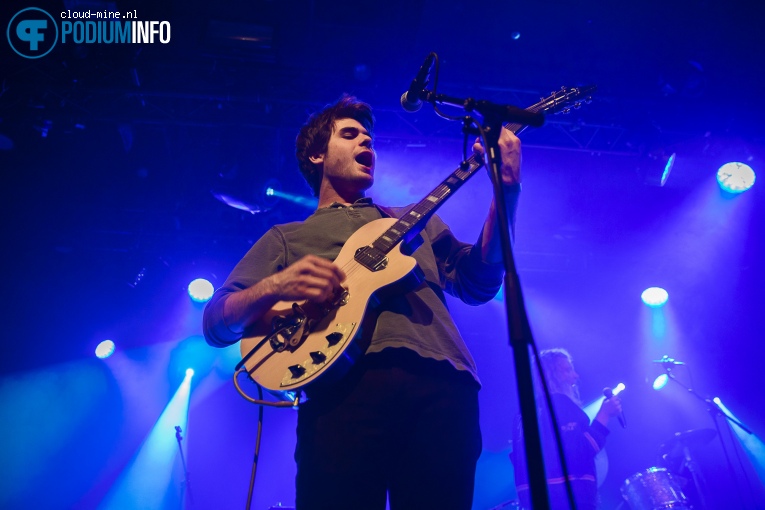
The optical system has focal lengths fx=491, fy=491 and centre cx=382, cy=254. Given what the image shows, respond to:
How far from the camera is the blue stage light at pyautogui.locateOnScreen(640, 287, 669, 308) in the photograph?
388 inches

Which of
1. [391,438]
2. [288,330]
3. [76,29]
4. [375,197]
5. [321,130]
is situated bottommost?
[391,438]

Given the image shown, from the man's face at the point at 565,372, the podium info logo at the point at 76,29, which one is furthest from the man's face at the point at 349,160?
the man's face at the point at 565,372

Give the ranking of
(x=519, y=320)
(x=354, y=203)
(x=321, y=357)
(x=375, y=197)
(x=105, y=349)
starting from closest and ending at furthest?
(x=519, y=320) < (x=321, y=357) < (x=354, y=203) < (x=375, y=197) < (x=105, y=349)

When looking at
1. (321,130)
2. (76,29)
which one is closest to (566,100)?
(321,130)

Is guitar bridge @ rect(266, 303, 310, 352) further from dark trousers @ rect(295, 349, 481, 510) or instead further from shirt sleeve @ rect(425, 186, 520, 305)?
shirt sleeve @ rect(425, 186, 520, 305)

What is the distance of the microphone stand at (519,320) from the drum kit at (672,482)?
19.6 ft

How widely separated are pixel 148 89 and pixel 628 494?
8445 millimetres

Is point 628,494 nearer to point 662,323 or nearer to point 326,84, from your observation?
point 662,323

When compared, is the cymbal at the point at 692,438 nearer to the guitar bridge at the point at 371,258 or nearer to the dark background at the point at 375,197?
the dark background at the point at 375,197

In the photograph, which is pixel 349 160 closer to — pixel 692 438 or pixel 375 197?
pixel 375 197

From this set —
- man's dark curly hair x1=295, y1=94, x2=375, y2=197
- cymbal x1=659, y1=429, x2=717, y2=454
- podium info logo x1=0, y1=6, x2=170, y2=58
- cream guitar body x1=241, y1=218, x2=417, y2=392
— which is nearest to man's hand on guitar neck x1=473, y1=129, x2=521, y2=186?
cream guitar body x1=241, y1=218, x2=417, y2=392

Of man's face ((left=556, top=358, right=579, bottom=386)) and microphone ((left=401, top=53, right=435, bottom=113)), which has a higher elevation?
man's face ((left=556, top=358, right=579, bottom=386))

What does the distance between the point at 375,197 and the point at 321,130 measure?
17.6 ft

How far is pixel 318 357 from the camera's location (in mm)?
1997
